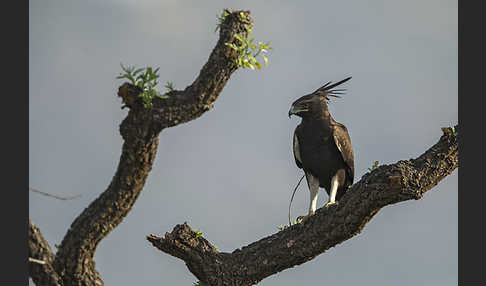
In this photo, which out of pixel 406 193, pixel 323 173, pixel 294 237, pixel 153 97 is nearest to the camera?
pixel 153 97

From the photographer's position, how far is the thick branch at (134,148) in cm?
472

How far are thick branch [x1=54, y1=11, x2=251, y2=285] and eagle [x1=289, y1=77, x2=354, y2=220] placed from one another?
3.10 meters

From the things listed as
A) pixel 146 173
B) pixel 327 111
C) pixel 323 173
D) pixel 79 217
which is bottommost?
pixel 79 217

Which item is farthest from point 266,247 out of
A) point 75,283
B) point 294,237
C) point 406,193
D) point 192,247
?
point 75,283

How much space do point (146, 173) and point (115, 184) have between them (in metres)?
0.28

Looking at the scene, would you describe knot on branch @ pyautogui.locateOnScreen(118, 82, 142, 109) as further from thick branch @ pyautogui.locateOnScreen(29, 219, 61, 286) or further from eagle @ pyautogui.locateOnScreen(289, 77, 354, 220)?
eagle @ pyautogui.locateOnScreen(289, 77, 354, 220)

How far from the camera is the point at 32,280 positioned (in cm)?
488

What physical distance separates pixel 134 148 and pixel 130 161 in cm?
12

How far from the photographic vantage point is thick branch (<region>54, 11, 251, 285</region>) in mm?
4723

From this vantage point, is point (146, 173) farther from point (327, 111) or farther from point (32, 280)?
point (327, 111)

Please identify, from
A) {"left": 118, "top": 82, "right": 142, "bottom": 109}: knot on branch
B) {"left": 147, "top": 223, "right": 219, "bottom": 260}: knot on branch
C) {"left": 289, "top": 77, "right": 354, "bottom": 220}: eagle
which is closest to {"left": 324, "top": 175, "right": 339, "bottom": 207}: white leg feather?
{"left": 289, "top": 77, "right": 354, "bottom": 220}: eagle

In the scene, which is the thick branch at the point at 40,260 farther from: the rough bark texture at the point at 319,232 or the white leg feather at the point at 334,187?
the white leg feather at the point at 334,187

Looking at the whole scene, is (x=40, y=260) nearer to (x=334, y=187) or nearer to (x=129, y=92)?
(x=129, y=92)

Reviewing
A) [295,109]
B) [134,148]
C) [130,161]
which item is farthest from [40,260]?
[295,109]
